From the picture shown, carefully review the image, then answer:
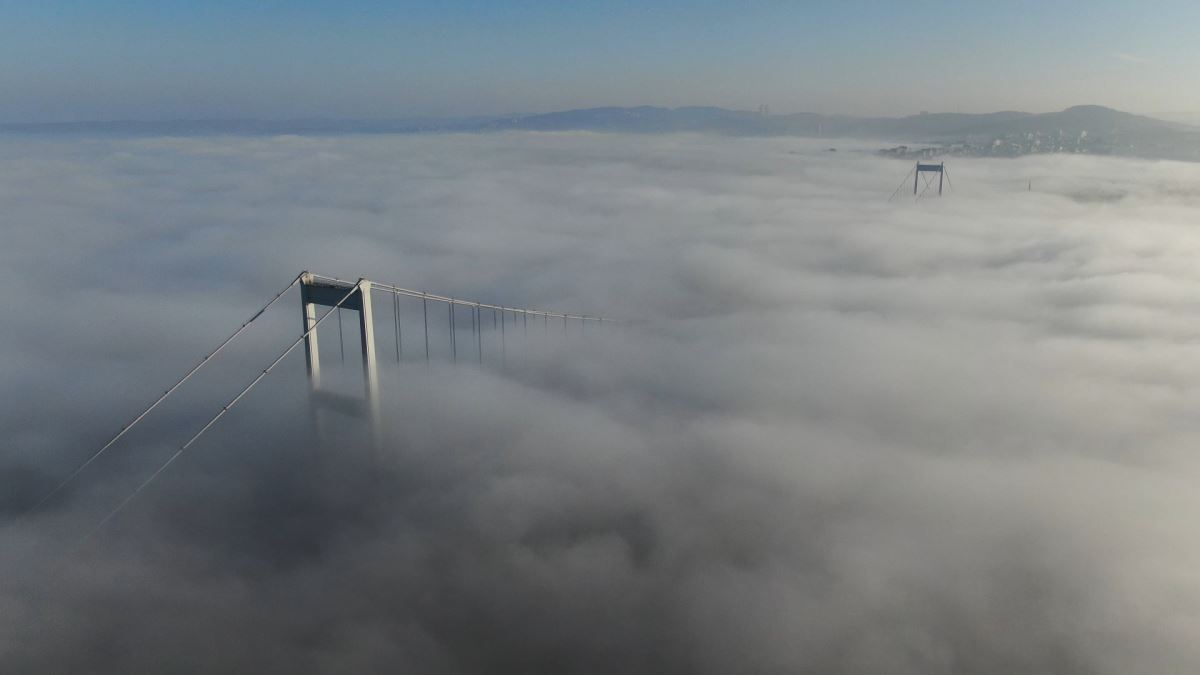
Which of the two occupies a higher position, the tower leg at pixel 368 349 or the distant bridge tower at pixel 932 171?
the distant bridge tower at pixel 932 171

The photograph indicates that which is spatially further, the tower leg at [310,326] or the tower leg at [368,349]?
the tower leg at [310,326]

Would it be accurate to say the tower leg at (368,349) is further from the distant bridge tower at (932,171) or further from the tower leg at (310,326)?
the distant bridge tower at (932,171)

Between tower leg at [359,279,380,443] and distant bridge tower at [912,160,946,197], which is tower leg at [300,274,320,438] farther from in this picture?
distant bridge tower at [912,160,946,197]

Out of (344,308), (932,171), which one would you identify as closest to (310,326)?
(344,308)

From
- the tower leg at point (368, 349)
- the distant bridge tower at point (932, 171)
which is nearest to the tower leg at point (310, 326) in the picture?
the tower leg at point (368, 349)

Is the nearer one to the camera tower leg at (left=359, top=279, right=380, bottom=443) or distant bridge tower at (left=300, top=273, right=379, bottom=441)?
tower leg at (left=359, top=279, right=380, bottom=443)

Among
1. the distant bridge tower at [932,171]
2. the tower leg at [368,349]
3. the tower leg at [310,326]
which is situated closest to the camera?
the tower leg at [368,349]

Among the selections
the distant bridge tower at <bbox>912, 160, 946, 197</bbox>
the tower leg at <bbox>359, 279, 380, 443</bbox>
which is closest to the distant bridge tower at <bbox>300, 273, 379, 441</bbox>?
the tower leg at <bbox>359, 279, 380, 443</bbox>

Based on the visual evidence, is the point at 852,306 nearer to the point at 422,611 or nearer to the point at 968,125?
the point at 422,611

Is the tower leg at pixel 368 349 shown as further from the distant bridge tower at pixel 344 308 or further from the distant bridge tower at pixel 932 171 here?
the distant bridge tower at pixel 932 171

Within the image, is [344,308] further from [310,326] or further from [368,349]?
[368,349]

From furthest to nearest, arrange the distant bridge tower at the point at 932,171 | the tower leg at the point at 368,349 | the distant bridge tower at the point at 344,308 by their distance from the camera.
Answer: the distant bridge tower at the point at 932,171
the distant bridge tower at the point at 344,308
the tower leg at the point at 368,349
